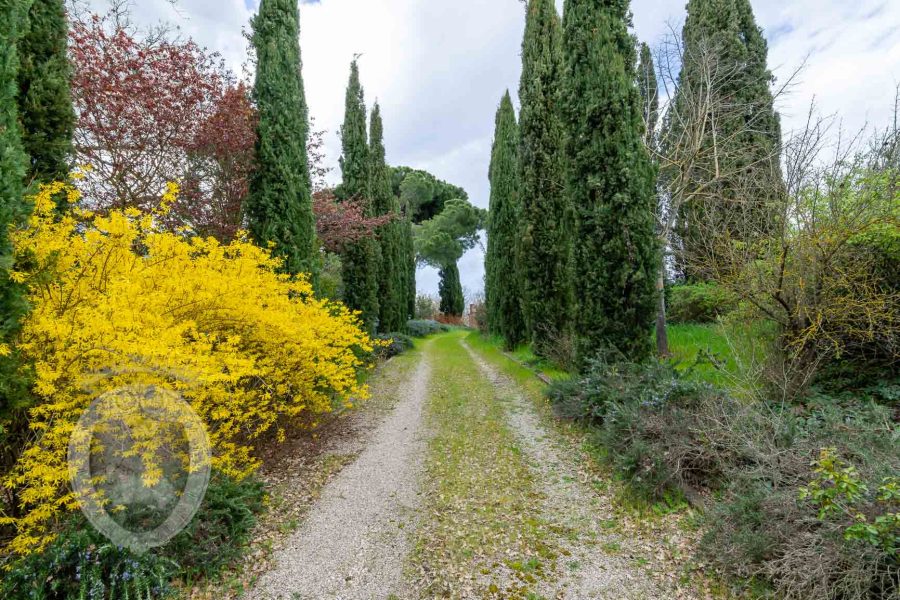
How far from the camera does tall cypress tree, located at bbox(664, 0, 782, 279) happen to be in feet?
17.4

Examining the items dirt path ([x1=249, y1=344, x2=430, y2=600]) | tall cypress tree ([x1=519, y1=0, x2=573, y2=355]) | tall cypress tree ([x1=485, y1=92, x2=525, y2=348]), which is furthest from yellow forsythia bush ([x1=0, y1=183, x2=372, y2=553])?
tall cypress tree ([x1=485, y1=92, x2=525, y2=348])

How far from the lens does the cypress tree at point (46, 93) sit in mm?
3492

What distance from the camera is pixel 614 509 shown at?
3596 millimetres

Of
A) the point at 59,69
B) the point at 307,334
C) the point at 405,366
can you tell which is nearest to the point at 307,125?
the point at 59,69

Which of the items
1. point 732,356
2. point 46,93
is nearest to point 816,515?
point 732,356

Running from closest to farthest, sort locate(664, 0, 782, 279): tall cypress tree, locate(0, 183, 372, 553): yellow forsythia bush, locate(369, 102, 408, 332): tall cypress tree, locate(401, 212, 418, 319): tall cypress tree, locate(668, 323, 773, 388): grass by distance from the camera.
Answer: locate(0, 183, 372, 553): yellow forsythia bush < locate(668, 323, 773, 388): grass < locate(664, 0, 782, 279): tall cypress tree < locate(369, 102, 408, 332): tall cypress tree < locate(401, 212, 418, 319): tall cypress tree

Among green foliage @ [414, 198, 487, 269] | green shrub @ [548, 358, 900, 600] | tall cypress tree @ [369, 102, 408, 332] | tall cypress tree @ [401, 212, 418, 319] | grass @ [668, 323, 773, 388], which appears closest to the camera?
green shrub @ [548, 358, 900, 600]

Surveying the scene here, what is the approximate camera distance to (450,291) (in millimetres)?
32344

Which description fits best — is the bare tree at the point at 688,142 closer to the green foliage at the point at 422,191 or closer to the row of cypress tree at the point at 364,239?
the row of cypress tree at the point at 364,239

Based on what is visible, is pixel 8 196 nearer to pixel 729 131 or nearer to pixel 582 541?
pixel 582 541

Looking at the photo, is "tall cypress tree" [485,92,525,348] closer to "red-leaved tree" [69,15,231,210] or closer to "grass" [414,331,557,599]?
"grass" [414,331,557,599]

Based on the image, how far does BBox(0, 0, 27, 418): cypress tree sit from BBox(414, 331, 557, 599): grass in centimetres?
287

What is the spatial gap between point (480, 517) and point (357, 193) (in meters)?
12.1

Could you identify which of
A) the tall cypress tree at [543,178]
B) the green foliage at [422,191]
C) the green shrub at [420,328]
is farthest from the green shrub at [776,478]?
the green foliage at [422,191]
